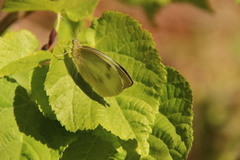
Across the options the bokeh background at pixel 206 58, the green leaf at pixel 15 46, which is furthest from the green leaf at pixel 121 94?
the bokeh background at pixel 206 58

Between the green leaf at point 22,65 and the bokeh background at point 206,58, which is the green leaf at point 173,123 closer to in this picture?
the green leaf at point 22,65

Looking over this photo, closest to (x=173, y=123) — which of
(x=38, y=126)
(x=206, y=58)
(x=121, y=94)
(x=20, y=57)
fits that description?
(x=121, y=94)

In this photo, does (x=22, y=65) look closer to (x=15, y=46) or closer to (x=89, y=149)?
(x=15, y=46)

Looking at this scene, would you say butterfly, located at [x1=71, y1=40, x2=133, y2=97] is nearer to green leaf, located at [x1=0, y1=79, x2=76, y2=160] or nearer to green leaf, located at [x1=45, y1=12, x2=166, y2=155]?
green leaf, located at [x1=45, y1=12, x2=166, y2=155]

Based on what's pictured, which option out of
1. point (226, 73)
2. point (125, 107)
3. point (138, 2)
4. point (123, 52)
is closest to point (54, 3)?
point (123, 52)


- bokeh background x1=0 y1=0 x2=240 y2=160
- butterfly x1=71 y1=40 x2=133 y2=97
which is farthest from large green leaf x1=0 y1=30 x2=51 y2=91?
bokeh background x1=0 y1=0 x2=240 y2=160

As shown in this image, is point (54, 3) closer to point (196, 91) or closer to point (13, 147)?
point (13, 147)

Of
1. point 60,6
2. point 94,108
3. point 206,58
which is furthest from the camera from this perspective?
point 206,58
